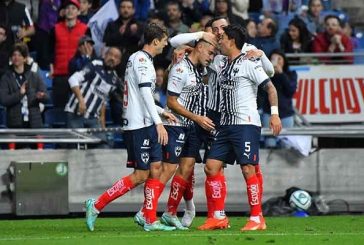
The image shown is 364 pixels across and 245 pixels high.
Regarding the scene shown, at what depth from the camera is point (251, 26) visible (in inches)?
834

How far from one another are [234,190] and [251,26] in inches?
Answer: 125

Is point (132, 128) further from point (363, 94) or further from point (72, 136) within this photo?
point (363, 94)

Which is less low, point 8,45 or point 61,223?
point 8,45

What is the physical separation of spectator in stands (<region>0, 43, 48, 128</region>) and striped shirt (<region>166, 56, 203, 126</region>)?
5.41 m

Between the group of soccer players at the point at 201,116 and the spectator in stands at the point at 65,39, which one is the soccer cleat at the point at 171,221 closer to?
the group of soccer players at the point at 201,116

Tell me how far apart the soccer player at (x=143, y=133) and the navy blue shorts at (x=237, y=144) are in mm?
662

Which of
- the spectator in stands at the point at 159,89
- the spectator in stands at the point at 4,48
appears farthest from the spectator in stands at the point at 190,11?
the spectator in stands at the point at 4,48

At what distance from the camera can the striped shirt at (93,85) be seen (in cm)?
2028

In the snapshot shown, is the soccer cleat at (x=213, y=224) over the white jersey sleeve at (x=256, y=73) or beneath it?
beneath

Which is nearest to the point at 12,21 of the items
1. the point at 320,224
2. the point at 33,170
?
the point at 33,170

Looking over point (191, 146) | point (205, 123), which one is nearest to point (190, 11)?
point (191, 146)

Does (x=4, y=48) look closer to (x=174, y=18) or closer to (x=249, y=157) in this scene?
(x=174, y=18)

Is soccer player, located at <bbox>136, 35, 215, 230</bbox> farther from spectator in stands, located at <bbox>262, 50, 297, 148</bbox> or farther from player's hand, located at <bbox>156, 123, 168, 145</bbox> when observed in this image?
spectator in stands, located at <bbox>262, 50, 297, 148</bbox>

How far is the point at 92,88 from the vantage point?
2039 cm
